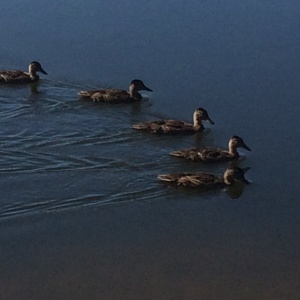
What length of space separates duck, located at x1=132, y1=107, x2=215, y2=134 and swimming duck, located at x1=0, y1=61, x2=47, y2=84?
2395 mm

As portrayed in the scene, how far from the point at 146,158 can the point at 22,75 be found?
133 inches

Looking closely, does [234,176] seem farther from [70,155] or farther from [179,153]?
[70,155]

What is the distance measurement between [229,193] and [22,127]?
2844mm

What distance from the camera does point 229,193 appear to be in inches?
373

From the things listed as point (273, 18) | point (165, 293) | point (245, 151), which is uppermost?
point (273, 18)

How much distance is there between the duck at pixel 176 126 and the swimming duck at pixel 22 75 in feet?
7.86

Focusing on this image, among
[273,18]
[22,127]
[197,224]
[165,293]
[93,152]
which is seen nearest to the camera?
[165,293]

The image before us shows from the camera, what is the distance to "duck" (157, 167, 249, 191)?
31.0 feet

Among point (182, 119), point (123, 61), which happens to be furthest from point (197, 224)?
point (123, 61)

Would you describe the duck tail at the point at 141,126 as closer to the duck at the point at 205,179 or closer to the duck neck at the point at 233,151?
the duck neck at the point at 233,151

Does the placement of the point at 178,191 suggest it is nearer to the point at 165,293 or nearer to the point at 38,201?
the point at 38,201

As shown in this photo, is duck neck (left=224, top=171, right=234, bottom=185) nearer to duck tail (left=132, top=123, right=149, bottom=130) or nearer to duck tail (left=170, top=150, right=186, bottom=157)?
duck tail (left=170, top=150, right=186, bottom=157)

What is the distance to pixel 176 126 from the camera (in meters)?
11.0

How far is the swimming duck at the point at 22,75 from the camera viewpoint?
41.9 feet
